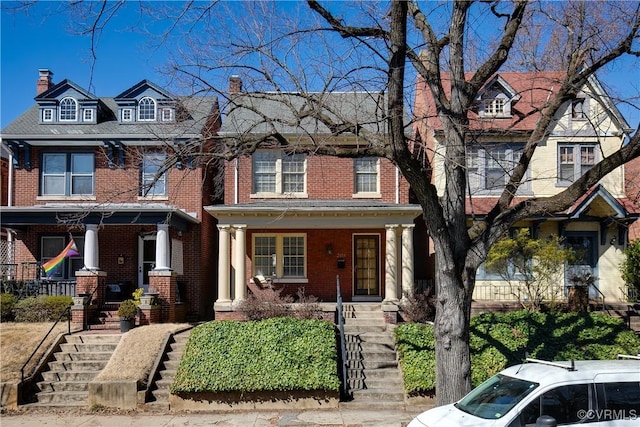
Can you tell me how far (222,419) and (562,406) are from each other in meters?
7.54

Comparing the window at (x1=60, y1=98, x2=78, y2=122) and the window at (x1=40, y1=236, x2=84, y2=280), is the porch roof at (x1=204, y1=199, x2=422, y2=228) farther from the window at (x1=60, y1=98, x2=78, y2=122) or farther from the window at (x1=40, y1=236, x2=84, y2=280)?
the window at (x1=60, y1=98, x2=78, y2=122)

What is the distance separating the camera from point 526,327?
51.1ft

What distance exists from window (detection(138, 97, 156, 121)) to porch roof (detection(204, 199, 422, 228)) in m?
5.15

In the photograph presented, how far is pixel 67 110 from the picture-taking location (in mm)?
23141

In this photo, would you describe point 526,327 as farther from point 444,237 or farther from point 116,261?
point 116,261

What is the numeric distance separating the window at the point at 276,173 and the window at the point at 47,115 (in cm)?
775

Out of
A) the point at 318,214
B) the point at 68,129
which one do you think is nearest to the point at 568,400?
the point at 318,214

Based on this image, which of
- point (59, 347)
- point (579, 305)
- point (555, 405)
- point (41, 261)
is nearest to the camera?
point (555, 405)

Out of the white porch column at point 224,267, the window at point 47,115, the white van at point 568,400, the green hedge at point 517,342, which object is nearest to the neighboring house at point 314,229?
the white porch column at point 224,267

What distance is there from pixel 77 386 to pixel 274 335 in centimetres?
471

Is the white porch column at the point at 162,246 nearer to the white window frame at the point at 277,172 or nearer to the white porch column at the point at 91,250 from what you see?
the white porch column at the point at 91,250

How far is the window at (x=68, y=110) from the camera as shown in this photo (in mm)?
23078

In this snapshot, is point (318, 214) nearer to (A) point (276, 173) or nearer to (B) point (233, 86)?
(A) point (276, 173)

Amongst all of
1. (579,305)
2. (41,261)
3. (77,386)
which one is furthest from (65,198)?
(579,305)
